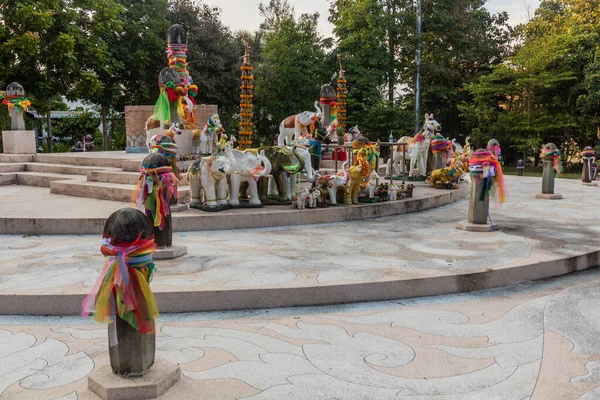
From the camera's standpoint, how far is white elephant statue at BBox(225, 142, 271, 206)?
7873 mm

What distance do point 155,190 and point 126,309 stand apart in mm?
2258

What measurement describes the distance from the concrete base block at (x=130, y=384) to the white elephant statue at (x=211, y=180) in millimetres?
4866

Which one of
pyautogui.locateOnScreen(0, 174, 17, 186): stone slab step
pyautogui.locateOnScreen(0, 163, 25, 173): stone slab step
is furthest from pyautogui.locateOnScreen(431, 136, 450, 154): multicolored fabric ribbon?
pyautogui.locateOnScreen(0, 163, 25, 173): stone slab step

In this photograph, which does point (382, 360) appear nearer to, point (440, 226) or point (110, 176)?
point (440, 226)

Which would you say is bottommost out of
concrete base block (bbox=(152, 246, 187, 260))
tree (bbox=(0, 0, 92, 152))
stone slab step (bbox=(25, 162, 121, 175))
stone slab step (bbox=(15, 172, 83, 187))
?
concrete base block (bbox=(152, 246, 187, 260))

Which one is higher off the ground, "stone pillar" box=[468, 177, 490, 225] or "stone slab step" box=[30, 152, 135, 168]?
"stone slab step" box=[30, 152, 135, 168]

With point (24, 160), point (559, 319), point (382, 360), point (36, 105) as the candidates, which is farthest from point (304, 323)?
point (36, 105)

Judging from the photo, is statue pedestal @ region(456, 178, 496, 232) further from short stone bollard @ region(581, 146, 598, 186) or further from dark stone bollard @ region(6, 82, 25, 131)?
dark stone bollard @ region(6, 82, 25, 131)

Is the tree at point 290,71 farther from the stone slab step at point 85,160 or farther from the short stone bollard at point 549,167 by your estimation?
the short stone bollard at point 549,167

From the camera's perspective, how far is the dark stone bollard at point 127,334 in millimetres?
2838

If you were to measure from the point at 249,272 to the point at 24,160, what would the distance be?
11219 mm

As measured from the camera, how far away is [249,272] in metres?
5.01

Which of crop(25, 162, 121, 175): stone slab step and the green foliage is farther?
the green foliage

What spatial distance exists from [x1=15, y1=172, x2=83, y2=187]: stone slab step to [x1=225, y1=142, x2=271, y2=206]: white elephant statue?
15.7 ft
